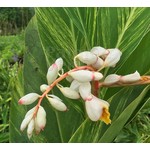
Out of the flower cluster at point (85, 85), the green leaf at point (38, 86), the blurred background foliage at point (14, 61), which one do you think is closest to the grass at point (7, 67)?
the blurred background foliage at point (14, 61)

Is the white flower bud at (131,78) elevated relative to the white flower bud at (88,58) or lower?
lower

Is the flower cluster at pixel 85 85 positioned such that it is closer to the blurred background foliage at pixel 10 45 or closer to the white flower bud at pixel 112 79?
the white flower bud at pixel 112 79

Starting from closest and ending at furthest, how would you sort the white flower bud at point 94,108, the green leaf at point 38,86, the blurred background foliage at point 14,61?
1. the white flower bud at point 94,108
2. the green leaf at point 38,86
3. the blurred background foliage at point 14,61

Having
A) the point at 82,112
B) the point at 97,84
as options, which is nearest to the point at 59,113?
the point at 82,112

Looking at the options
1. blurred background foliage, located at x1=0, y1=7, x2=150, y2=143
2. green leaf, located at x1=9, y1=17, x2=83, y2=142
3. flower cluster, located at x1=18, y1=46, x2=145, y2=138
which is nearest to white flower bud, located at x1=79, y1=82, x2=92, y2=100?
flower cluster, located at x1=18, y1=46, x2=145, y2=138

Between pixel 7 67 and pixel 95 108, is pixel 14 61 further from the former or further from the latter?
pixel 95 108

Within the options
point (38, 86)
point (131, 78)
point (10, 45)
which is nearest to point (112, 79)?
point (131, 78)

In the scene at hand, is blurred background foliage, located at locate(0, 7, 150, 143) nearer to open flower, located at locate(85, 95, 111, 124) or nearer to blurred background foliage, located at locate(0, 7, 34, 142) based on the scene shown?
Result: blurred background foliage, located at locate(0, 7, 34, 142)
